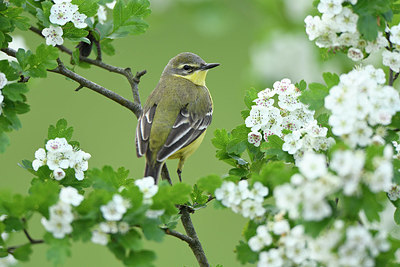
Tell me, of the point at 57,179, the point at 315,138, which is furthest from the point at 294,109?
the point at 57,179

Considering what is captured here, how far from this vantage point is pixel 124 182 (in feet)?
11.3

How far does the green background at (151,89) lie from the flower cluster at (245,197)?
2.56 metres

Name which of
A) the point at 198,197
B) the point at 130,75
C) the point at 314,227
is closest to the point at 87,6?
the point at 130,75

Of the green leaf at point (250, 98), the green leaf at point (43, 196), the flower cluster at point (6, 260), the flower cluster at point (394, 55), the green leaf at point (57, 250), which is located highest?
the flower cluster at point (394, 55)

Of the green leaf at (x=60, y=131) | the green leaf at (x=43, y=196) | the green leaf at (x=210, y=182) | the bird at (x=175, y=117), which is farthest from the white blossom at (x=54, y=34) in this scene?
the green leaf at (x=210, y=182)

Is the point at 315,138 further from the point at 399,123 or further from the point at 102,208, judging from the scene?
the point at 102,208

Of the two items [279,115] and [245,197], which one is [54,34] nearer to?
[279,115]

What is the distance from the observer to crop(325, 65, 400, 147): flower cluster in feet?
7.97

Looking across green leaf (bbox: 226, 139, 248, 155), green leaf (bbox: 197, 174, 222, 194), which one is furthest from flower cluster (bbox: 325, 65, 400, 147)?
green leaf (bbox: 226, 139, 248, 155)

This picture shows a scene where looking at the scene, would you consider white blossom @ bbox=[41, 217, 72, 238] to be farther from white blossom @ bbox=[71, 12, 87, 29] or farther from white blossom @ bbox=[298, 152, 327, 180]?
white blossom @ bbox=[71, 12, 87, 29]

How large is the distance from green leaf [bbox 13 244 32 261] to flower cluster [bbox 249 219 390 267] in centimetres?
96

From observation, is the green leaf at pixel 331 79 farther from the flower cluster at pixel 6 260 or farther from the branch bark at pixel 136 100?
the flower cluster at pixel 6 260

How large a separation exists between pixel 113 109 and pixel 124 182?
A: 748 centimetres

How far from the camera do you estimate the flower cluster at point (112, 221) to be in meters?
2.46
